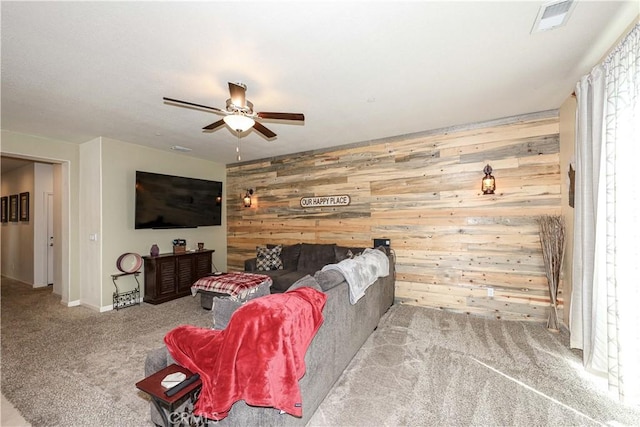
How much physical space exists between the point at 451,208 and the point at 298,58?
3.11m

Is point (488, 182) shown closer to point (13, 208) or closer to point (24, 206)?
point (24, 206)

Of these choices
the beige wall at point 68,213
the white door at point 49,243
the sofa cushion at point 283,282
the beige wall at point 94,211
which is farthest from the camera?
the white door at point 49,243

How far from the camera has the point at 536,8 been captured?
5.90ft

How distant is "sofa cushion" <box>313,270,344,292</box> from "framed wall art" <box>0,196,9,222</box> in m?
9.19

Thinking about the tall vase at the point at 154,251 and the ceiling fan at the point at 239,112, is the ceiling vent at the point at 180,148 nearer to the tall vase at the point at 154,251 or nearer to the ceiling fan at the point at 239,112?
the tall vase at the point at 154,251

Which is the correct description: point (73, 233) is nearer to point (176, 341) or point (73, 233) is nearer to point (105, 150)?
point (105, 150)

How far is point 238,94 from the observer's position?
7.79 ft

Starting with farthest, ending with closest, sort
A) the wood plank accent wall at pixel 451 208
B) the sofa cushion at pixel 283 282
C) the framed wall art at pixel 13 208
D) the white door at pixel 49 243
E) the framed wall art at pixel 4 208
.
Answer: the framed wall art at pixel 4 208 < the framed wall art at pixel 13 208 < the white door at pixel 49 243 < the sofa cushion at pixel 283 282 < the wood plank accent wall at pixel 451 208

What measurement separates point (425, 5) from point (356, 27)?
1.55 feet

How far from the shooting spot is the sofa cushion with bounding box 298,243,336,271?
4.84 metres

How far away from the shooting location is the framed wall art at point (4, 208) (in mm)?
6824

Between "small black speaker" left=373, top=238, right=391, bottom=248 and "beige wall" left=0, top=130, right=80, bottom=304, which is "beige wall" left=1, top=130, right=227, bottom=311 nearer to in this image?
"beige wall" left=0, top=130, right=80, bottom=304

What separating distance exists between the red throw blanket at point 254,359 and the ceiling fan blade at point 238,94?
179 cm

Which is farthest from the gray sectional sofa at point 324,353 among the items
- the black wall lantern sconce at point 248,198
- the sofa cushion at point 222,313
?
the black wall lantern sconce at point 248,198
